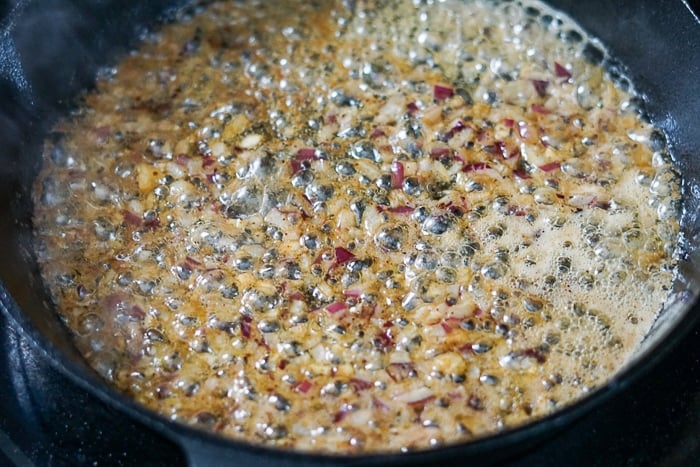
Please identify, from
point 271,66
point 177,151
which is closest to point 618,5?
point 271,66

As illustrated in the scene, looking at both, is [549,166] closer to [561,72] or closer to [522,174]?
[522,174]

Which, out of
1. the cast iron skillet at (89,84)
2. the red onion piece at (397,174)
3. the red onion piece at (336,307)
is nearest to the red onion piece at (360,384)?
the red onion piece at (336,307)

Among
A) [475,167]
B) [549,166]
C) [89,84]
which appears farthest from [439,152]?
[89,84]

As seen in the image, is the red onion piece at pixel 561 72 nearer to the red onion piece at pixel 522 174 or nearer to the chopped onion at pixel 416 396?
the red onion piece at pixel 522 174

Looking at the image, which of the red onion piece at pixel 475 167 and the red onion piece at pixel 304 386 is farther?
the red onion piece at pixel 475 167

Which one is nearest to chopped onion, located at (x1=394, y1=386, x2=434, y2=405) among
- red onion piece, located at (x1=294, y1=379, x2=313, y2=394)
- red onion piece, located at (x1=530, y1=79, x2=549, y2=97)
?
red onion piece, located at (x1=294, y1=379, x2=313, y2=394)

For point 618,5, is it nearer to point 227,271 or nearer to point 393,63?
point 393,63
